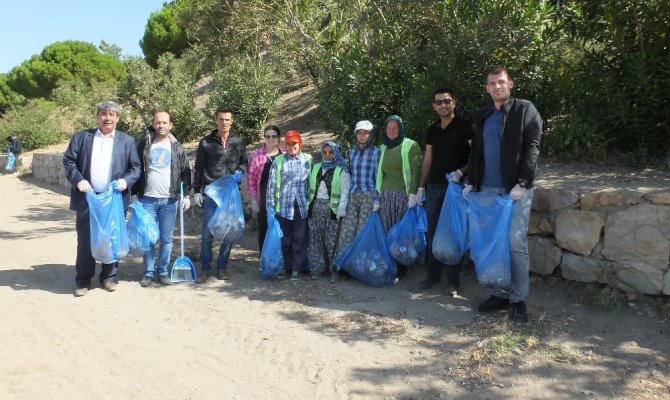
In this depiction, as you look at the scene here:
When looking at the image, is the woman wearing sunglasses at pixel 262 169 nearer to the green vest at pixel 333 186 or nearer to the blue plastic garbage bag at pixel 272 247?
the blue plastic garbage bag at pixel 272 247

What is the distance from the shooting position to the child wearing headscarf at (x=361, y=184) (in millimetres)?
4828

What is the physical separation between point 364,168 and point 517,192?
1.59 meters

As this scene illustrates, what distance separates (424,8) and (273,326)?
364 cm

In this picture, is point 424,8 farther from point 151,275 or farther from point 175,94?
point 175,94

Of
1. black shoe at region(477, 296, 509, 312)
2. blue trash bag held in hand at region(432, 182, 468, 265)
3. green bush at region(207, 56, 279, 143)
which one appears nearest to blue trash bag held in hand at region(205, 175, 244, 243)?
blue trash bag held in hand at region(432, 182, 468, 265)


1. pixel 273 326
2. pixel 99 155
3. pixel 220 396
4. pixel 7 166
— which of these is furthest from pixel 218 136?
pixel 7 166

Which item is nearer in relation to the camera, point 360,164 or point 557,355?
point 557,355

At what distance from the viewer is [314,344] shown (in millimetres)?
3705

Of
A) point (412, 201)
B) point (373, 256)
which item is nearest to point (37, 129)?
point (373, 256)

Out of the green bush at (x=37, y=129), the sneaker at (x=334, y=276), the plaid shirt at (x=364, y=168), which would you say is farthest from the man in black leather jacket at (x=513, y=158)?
the green bush at (x=37, y=129)

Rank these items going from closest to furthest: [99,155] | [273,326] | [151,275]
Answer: [273,326] → [99,155] → [151,275]

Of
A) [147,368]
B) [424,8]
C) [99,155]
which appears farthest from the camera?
[424,8]

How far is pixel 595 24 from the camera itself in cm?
490

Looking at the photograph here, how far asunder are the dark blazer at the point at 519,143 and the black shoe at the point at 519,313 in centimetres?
86
